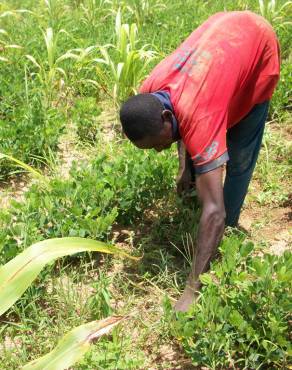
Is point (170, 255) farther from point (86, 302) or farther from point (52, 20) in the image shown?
point (52, 20)

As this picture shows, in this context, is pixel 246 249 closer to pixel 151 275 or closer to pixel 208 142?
pixel 208 142

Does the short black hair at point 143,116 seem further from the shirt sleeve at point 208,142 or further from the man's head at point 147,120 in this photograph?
the shirt sleeve at point 208,142

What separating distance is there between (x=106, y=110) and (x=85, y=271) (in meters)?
2.23

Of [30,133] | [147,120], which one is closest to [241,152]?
[147,120]

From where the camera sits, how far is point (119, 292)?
2811 millimetres

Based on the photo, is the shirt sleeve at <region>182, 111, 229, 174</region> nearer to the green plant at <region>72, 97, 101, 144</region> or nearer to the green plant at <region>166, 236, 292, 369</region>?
the green plant at <region>166, 236, 292, 369</region>

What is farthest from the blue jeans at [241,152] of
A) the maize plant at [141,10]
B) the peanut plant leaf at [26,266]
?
the maize plant at [141,10]

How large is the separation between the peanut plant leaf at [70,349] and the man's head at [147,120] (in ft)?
2.72

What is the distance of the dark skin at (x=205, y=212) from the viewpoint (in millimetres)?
2260

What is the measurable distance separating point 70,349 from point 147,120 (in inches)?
39.5

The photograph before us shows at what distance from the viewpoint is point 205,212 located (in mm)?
2268

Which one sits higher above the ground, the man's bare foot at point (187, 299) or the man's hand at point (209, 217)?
the man's hand at point (209, 217)

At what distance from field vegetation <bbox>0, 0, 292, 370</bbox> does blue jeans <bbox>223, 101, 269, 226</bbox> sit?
0.69 feet

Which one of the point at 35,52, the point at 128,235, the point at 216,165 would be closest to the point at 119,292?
the point at 128,235
